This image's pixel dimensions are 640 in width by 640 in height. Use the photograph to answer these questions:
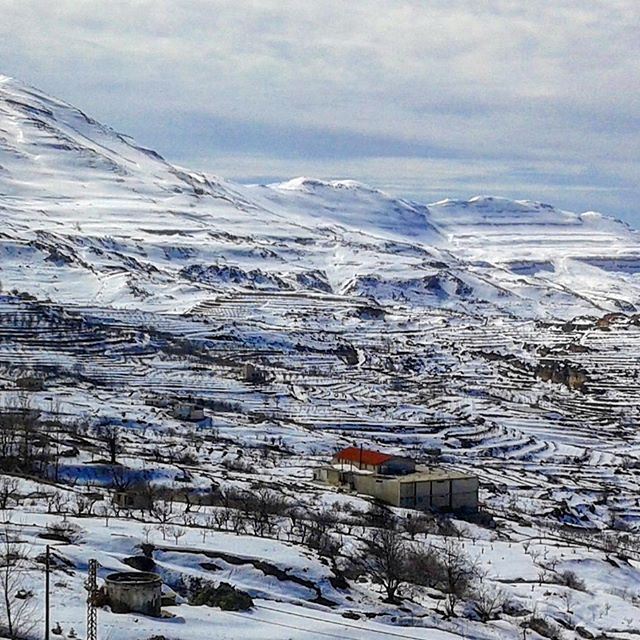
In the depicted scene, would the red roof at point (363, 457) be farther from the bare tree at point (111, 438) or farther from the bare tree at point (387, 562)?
the bare tree at point (387, 562)

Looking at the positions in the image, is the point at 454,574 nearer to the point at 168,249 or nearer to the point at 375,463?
the point at 375,463

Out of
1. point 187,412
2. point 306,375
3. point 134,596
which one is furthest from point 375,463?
point 306,375

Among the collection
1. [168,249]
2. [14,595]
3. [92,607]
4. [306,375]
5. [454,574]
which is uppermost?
[168,249]

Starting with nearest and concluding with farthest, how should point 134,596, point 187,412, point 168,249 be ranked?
1. point 134,596
2. point 187,412
3. point 168,249

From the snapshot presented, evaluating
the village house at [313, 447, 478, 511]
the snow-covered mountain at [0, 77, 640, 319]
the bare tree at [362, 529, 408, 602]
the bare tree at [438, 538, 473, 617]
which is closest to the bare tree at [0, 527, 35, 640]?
the bare tree at [362, 529, 408, 602]

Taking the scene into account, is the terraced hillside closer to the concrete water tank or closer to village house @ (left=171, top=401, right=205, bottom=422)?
village house @ (left=171, top=401, right=205, bottom=422)

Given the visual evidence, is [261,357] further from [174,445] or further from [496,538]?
[496,538]
